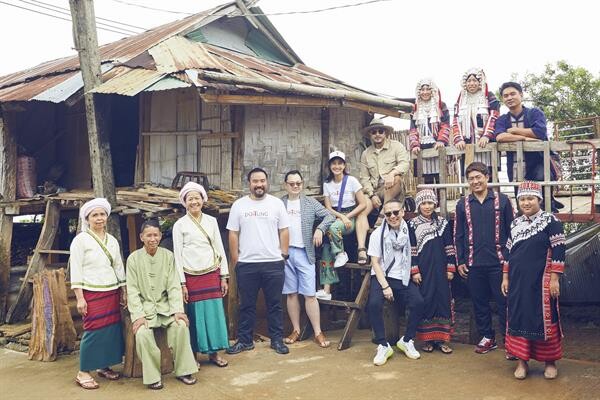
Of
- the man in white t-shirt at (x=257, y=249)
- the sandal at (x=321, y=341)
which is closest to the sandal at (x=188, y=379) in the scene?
the man in white t-shirt at (x=257, y=249)

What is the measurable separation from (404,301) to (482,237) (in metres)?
1.07

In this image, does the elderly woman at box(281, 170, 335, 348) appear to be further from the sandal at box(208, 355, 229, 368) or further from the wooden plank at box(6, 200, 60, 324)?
the wooden plank at box(6, 200, 60, 324)

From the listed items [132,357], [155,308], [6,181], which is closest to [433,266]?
[155,308]

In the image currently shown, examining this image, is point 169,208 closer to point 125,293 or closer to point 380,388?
point 125,293

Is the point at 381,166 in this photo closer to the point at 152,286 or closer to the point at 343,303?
the point at 343,303

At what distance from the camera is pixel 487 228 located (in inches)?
224

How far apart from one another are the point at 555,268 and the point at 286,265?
9.37 ft

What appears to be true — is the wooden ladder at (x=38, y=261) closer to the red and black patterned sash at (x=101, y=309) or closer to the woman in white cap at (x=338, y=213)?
the red and black patterned sash at (x=101, y=309)

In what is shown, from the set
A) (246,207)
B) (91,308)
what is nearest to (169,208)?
(246,207)

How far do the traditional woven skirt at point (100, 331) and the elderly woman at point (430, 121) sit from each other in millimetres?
3753

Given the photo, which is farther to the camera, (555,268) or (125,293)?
(125,293)

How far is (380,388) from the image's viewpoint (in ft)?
16.7

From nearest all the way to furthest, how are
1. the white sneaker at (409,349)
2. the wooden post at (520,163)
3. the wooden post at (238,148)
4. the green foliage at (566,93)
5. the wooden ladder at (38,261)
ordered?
the white sneaker at (409,349) → the wooden post at (520,163) → the wooden post at (238,148) → the wooden ladder at (38,261) → the green foliage at (566,93)

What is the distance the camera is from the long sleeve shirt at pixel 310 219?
259 inches
